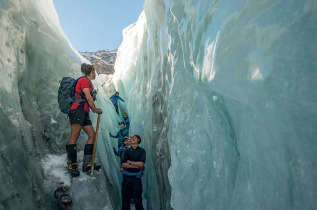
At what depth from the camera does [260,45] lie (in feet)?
5.87

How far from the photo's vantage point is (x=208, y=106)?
9.12 feet

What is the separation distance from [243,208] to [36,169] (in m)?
2.56

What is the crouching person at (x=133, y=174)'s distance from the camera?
156 inches

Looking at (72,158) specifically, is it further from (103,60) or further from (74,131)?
(103,60)

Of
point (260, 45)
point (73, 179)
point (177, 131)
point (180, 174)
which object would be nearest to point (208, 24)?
point (260, 45)

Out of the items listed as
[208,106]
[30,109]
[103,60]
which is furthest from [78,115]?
[103,60]

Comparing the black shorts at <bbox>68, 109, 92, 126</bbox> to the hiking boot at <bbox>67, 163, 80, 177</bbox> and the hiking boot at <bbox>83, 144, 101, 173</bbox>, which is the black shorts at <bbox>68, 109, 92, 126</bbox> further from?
the hiking boot at <bbox>67, 163, 80, 177</bbox>

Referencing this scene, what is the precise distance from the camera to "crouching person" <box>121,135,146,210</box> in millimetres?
3957

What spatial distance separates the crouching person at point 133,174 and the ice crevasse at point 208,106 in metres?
0.47

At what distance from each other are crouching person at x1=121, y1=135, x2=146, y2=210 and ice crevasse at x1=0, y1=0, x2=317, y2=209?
47 cm

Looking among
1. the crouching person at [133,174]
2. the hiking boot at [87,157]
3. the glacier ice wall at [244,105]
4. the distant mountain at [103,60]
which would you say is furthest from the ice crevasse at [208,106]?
the distant mountain at [103,60]

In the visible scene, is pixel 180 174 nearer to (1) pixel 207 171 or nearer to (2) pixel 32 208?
(1) pixel 207 171

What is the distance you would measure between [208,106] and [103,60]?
86.8 ft

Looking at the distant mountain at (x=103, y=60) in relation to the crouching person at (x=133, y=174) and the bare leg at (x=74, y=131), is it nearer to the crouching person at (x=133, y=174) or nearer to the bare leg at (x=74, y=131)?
the crouching person at (x=133, y=174)
